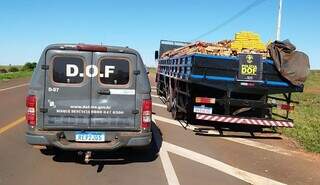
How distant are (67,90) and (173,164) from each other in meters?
2.34

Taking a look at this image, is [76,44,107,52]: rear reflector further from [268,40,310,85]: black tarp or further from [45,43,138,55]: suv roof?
[268,40,310,85]: black tarp

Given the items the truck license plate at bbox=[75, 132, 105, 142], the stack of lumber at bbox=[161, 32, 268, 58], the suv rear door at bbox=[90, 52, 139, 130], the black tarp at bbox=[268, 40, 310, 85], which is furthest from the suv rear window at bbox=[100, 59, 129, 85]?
the black tarp at bbox=[268, 40, 310, 85]

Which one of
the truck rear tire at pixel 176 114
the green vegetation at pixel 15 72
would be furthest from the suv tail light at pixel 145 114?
the green vegetation at pixel 15 72

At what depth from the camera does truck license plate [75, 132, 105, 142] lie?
8141 millimetres

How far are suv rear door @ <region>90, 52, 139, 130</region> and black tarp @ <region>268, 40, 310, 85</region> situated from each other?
18.0 ft

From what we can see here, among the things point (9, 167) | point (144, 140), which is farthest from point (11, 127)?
point (144, 140)

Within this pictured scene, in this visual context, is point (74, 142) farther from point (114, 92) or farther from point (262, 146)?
point (262, 146)

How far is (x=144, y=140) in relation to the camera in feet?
27.5

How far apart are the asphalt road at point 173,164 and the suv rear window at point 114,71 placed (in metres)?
1.50

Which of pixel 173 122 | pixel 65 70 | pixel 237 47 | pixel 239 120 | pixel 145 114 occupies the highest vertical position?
pixel 237 47

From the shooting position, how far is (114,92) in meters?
8.23

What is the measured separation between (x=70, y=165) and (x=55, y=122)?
86 cm

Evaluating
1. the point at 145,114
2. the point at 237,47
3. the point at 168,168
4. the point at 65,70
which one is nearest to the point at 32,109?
the point at 65,70

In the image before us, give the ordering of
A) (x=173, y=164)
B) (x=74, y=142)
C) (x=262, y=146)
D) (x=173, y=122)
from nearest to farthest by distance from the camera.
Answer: (x=74, y=142) → (x=173, y=164) → (x=262, y=146) → (x=173, y=122)
